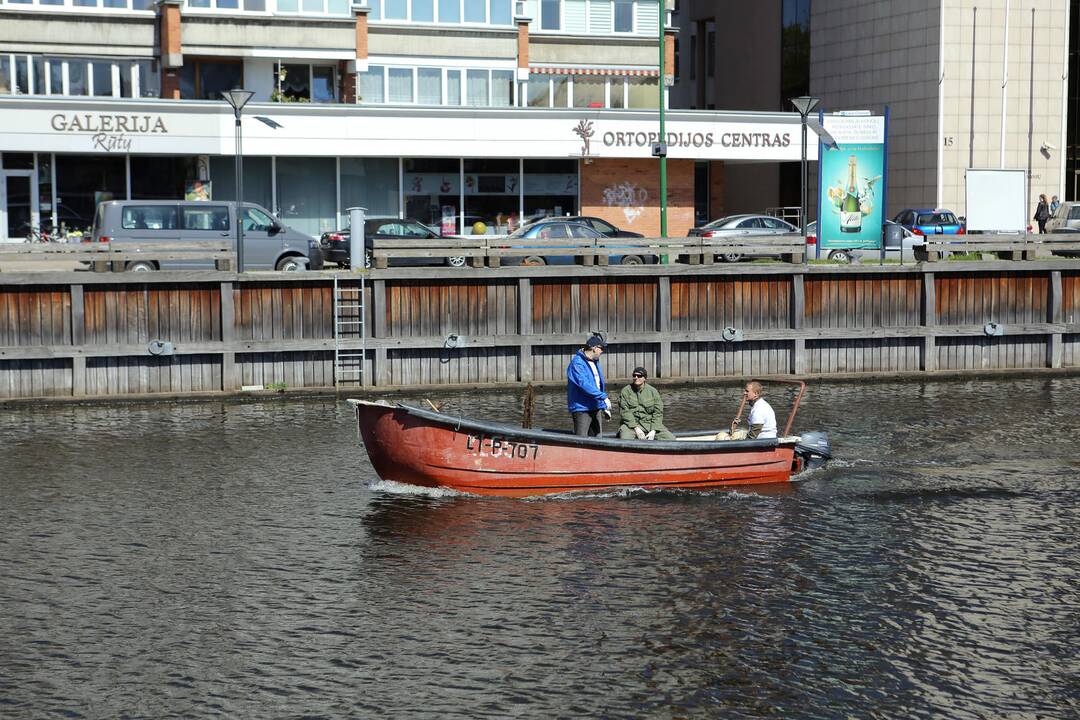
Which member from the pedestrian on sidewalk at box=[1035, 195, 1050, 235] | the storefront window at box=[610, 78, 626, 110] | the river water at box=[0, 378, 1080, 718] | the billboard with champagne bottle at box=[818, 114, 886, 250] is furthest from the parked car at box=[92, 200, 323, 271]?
the pedestrian on sidewalk at box=[1035, 195, 1050, 235]

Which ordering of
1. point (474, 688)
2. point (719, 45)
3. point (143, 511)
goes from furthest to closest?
point (719, 45) → point (143, 511) → point (474, 688)

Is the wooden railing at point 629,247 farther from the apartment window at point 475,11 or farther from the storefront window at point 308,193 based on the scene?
the apartment window at point 475,11

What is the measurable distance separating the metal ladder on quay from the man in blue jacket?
8.96 metres

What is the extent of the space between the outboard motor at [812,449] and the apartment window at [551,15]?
3089cm

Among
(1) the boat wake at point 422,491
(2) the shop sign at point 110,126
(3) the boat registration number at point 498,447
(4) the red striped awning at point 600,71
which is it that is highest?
(4) the red striped awning at point 600,71

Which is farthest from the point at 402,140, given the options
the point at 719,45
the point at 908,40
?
the point at 719,45

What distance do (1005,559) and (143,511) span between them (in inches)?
431

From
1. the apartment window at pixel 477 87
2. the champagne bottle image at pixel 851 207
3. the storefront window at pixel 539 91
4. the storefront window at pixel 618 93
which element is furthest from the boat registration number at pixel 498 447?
the storefront window at pixel 618 93

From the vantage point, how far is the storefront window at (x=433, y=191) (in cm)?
4750

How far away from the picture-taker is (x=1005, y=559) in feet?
55.0

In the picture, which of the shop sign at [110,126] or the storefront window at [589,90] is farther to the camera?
the storefront window at [589,90]

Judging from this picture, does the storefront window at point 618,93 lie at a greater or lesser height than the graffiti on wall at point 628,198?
greater

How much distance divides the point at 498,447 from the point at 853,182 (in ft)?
59.6

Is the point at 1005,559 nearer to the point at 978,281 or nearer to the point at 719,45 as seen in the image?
the point at 978,281
